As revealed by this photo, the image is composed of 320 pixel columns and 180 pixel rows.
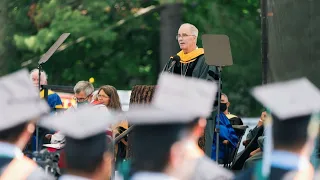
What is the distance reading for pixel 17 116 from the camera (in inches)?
227

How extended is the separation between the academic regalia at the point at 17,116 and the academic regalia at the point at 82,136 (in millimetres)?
119

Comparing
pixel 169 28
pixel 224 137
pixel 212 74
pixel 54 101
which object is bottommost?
pixel 224 137

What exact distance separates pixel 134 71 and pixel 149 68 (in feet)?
1.64

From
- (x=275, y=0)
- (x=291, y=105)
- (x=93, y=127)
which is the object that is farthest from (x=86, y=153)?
(x=275, y=0)

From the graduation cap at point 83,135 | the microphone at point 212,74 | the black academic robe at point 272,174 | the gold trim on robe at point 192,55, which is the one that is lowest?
the microphone at point 212,74

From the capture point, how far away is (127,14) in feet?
75.0

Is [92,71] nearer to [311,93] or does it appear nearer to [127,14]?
[127,14]

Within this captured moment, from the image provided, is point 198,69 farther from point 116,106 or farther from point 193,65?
point 116,106

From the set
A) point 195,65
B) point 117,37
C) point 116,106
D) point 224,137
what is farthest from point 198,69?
point 117,37

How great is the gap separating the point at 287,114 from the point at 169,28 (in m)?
16.5

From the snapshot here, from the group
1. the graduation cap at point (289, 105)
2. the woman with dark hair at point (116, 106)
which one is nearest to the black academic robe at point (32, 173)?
the graduation cap at point (289, 105)

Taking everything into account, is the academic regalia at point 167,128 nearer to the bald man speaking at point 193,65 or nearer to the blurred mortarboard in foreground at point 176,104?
the blurred mortarboard in foreground at point 176,104

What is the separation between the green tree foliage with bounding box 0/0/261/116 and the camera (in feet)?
70.9

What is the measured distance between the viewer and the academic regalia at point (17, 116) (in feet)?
18.3
